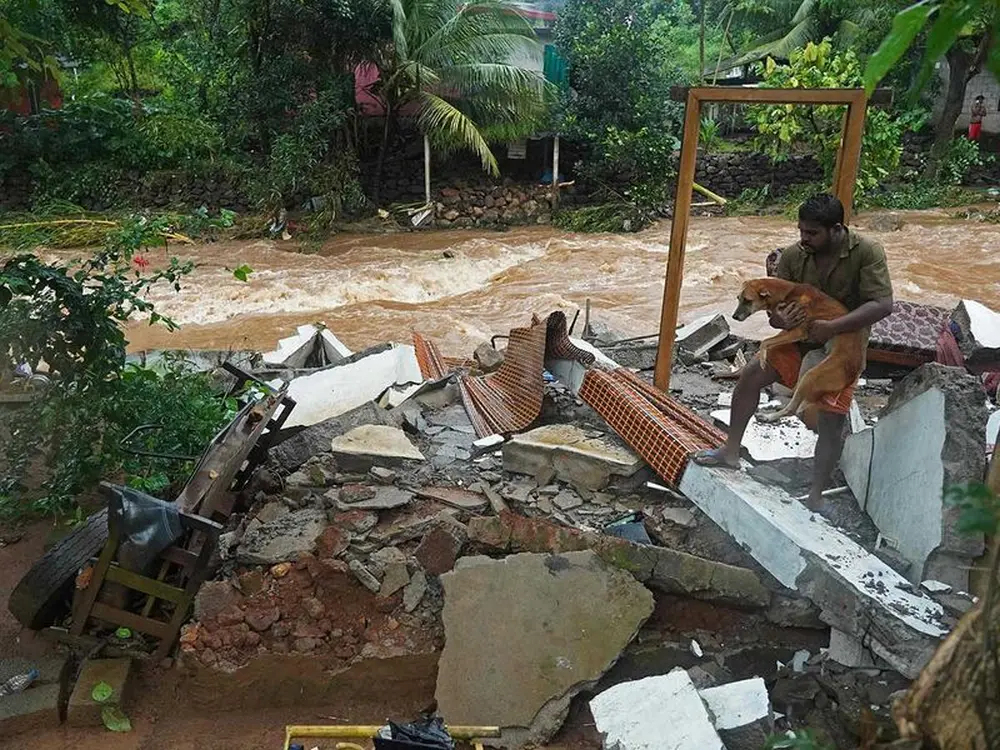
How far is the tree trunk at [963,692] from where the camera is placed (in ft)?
3.62

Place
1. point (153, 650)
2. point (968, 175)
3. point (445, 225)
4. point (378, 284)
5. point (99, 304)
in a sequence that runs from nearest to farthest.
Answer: point (153, 650) < point (99, 304) < point (378, 284) < point (445, 225) < point (968, 175)

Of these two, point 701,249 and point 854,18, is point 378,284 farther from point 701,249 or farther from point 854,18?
point 854,18

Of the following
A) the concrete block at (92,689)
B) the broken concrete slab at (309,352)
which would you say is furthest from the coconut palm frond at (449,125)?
the concrete block at (92,689)

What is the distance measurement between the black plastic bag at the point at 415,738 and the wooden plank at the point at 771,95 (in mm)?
3204

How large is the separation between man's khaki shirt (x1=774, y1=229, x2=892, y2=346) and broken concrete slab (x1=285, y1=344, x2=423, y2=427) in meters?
3.20

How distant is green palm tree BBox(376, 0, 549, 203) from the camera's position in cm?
1611

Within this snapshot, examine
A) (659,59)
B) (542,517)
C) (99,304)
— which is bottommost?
(542,517)

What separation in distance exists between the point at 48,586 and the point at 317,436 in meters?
1.65

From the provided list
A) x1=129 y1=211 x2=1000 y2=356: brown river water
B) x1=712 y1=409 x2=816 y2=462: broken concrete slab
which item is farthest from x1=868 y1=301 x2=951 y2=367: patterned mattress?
x1=129 y1=211 x2=1000 y2=356: brown river water

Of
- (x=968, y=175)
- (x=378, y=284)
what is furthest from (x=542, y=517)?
(x=968, y=175)

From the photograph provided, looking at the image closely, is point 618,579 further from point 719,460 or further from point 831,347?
point 831,347

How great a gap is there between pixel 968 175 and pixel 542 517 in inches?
789

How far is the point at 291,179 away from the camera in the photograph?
15.9 meters

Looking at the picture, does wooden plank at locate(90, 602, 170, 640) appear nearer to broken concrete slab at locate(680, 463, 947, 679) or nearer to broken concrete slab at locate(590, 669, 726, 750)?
broken concrete slab at locate(590, 669, 726, 750)
